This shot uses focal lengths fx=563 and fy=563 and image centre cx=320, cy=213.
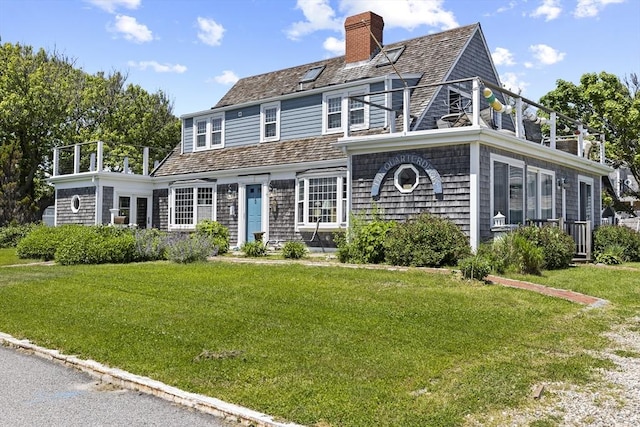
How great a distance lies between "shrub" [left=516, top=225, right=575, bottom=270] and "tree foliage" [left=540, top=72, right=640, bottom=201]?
16.0 m

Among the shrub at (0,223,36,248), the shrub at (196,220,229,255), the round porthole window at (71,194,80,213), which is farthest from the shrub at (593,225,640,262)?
the shrub at (0,223,36,248)

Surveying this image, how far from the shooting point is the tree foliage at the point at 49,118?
1155 inches

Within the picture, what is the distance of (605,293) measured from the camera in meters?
9.98

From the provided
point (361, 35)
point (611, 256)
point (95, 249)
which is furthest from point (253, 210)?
point (611, 256)

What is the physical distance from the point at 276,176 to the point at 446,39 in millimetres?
7648

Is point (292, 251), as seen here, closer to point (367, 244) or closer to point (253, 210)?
point (367, 244)

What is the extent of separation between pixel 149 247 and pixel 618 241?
44.3 feet

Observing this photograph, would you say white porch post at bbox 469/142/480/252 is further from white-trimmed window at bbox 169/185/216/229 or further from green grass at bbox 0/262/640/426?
white-trimmed window at bbox 169/185/216/229

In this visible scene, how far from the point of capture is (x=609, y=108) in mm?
26609

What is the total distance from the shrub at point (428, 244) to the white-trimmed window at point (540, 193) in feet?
12.7

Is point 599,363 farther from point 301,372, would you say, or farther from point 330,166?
point 330,166

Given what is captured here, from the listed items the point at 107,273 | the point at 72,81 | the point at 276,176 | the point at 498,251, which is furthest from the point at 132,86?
the point at 498,251

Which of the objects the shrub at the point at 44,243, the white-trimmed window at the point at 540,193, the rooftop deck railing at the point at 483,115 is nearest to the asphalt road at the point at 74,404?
the rooftop deck railing at the point at 483,115

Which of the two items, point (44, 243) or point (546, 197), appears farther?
point (44, 243)
